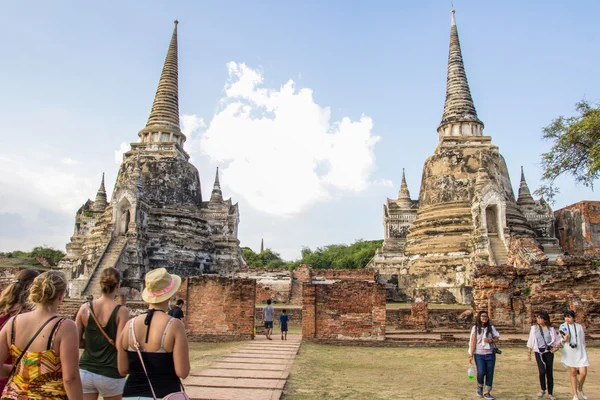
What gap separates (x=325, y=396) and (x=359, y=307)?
629cm

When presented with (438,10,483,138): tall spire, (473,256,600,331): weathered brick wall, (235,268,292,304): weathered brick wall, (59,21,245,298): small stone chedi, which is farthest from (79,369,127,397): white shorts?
(438,10,483,138): tall spire

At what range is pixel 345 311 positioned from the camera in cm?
1307

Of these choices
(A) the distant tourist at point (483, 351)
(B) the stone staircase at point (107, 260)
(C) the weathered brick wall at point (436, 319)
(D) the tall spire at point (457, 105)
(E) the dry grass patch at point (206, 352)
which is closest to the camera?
(A) the distant tourist at point (483, 351)

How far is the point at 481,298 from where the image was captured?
1612cm

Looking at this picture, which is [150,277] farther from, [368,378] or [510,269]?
[510,269]

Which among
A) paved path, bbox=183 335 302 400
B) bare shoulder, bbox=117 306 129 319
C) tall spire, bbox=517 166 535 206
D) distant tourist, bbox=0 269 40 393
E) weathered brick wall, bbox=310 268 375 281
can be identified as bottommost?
paved path, bbox=183 335 302 400

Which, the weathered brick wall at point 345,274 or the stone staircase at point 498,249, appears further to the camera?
the weathered brick wall at point 345,274

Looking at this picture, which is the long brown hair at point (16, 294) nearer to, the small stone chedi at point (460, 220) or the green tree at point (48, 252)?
the small stone chedi at point (460, 220)

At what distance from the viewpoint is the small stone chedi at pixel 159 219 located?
87.0 ft

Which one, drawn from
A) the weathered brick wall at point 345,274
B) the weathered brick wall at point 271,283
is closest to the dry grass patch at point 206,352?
the weathered brick wall at point 271,283

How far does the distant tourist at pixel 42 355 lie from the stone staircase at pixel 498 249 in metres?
21.5

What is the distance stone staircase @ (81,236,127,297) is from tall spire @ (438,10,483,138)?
1918cm

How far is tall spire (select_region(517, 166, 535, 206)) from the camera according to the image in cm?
3066

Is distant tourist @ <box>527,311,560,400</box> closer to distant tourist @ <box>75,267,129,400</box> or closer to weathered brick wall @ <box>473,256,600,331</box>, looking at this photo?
distant tourist @ <box>75,267,129,400</box>
